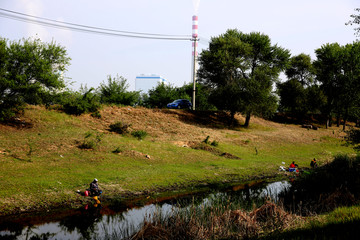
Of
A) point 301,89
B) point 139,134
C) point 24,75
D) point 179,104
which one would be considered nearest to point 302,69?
point 301,89

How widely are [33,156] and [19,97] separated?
8175mm

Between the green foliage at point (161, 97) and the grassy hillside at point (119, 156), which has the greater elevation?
the green foliage at point (161, 97)

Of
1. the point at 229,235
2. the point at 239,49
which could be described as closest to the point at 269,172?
the point at 229,235

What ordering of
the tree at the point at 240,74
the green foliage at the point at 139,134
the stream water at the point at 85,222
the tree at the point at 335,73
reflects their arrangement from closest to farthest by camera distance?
the stream water at the point at 85,222 → the green foliage at the point at 139,134 → the tree at the point at 240,74 → the tree at the point at 335,73

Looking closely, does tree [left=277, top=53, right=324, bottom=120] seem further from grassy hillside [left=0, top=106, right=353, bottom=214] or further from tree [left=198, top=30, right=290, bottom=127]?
grassy hillside [left=0, top=106, right=353, bottom=214]

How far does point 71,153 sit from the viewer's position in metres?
22.2

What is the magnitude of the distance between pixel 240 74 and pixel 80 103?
30.2 metres

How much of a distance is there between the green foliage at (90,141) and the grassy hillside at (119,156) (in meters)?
0.13

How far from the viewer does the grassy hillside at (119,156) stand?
53.7ft

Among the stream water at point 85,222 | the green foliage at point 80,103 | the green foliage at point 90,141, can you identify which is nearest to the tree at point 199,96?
the green foliage at point 80,103

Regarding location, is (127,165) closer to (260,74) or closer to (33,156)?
(33,156)

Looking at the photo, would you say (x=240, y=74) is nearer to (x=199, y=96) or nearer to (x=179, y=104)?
(x=179, y=104)

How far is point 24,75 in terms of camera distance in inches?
1029

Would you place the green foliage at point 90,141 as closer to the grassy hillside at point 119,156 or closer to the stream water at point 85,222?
the grassy hillside at point 119,156
